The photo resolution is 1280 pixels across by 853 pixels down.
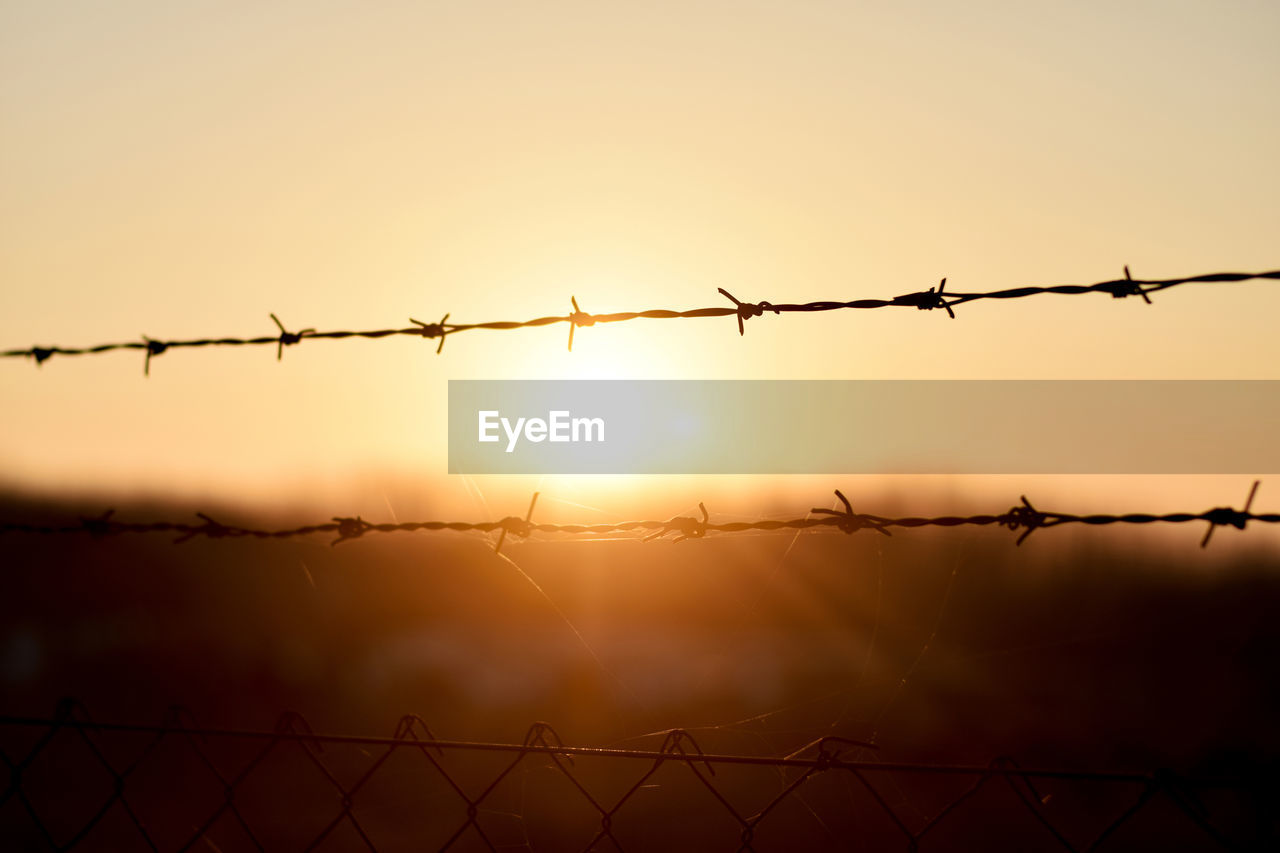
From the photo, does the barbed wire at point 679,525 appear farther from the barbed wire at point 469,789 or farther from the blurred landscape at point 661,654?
the barbed wire at point 469,789

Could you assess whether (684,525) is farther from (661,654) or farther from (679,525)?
(661,654)

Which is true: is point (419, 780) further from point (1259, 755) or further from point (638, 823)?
point (1259, 755)

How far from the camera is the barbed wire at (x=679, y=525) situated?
1552 mm

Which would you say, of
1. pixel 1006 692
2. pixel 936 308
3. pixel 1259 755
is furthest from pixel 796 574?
pixel 1259 755

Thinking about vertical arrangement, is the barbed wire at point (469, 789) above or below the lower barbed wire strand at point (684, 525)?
below

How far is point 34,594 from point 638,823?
8.30 meters

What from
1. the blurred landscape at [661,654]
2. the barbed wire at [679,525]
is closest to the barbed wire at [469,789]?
the blurred landscape at [661,654]

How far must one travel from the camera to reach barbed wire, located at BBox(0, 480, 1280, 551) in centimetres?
155

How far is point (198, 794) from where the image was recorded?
8.47 meters

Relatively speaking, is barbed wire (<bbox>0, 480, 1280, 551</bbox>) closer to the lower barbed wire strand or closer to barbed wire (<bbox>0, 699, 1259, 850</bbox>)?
the lower barbed wire strand

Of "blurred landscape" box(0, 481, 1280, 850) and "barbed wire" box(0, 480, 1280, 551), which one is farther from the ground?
"barbed wire" box(0, 480, 1280, 551)

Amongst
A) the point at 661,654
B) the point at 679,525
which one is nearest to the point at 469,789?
the point at 661,654

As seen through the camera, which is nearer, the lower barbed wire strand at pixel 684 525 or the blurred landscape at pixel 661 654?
the lower barbed wire strand at pixel 684 525

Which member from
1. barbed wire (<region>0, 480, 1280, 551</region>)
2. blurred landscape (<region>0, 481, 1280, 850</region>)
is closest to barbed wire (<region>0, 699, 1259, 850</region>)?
blurred landscape (<region>0, 481, 1280, 850</region>)
